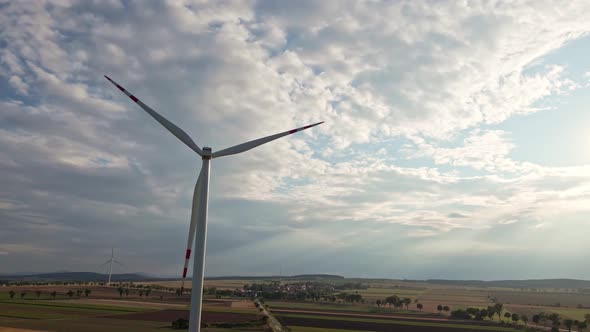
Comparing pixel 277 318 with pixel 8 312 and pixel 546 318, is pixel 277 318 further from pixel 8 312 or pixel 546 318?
pixel 546 318

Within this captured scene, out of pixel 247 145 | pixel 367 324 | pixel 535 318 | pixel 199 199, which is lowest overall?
pixel 367 324

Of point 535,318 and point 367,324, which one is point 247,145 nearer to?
point 367,324

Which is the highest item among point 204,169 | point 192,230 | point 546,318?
point 204,169

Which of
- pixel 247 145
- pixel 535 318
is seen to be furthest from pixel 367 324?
pixel 247 145

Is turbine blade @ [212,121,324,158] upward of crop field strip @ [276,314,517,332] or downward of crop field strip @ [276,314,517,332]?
upward

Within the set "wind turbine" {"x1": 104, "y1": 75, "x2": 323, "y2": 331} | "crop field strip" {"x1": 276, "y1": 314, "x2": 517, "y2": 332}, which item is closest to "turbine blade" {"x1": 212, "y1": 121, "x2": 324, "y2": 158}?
"wind turbine" {"x1": 104, "y1": 75, "x2": 323, "y2": 331}

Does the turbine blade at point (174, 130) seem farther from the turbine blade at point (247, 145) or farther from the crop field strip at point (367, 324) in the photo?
the crop field strip at point (367, 324)

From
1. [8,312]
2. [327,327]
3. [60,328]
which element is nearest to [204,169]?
[60,328]

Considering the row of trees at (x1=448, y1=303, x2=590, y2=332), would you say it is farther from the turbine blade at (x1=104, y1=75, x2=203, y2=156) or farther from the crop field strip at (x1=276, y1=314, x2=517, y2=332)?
A: the turbine blade at (x1=104, y1=75, x2=203, y2=156)
